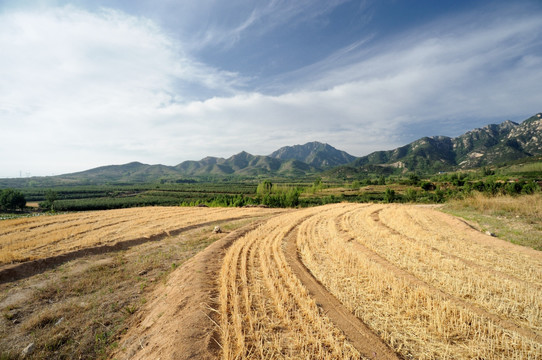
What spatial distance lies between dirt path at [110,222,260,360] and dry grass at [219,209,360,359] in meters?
0.41

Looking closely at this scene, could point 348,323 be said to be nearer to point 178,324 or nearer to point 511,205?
point 178,324

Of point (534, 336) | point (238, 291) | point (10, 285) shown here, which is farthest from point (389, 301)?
point (10, 285)

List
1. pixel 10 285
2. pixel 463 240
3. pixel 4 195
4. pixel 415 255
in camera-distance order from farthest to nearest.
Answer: pixel 4 195
pixel 463 240
pixel 415 255
pixel 10 285

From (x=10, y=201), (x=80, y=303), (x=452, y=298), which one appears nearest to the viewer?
(x=452, y=298)

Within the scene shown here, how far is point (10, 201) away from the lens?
257 feet

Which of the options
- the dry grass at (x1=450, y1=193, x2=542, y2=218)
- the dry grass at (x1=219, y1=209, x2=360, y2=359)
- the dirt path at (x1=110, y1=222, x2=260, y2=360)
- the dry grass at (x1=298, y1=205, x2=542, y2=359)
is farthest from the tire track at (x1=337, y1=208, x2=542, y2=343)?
the dry grass at (x1=450, y1=193, x2=542, y2=218)

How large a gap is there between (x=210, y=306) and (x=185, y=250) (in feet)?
27.7

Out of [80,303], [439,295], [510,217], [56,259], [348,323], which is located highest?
[348,323]

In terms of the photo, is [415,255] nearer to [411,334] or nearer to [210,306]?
[411,334]

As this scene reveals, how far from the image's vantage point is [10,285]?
9602 millimetres

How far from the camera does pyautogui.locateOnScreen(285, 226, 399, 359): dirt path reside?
4.73 meters

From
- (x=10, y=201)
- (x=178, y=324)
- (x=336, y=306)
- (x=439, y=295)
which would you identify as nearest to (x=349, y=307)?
(x=336, y=306)

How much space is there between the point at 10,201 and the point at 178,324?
117461 millimetres

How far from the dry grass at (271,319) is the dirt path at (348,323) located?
28cm
